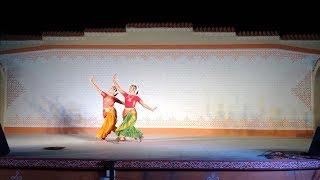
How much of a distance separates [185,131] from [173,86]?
1081 millimetres

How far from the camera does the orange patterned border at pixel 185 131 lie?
33.3ft

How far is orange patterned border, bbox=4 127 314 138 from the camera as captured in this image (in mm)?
10141

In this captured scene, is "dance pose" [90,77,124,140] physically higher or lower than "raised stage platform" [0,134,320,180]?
higher

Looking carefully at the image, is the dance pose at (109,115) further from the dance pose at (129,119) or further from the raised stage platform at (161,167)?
the raised stage platform at (161,167)

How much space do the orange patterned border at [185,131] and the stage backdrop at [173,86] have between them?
97 millimetres

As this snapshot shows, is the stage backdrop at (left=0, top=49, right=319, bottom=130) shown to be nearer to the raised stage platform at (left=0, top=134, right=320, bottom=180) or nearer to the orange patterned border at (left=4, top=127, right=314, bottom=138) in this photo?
Answer: the orange patterned border at (left=4, top=127, right=314, bottom=138)

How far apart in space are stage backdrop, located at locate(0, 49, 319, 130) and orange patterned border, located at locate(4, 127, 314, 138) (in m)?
0.10

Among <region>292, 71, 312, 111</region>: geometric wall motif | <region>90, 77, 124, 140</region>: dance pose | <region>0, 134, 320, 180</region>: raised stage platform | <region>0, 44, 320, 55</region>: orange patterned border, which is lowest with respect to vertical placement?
<region>0, 134, 320, 180</region>: raised stage platform

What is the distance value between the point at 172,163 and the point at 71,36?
5.83 m

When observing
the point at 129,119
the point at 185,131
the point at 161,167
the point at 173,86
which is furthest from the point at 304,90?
the point at 161,167

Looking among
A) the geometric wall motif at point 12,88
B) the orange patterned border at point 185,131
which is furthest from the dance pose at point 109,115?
the geometric wall motif at point 12,88

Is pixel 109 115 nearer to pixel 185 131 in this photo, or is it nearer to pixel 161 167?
pixel 185 131

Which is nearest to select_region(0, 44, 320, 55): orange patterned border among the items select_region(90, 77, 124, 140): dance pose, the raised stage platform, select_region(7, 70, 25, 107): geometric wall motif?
select_region(7, 70, 25, 107): geometric wall motif

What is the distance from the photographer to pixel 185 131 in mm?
10312
